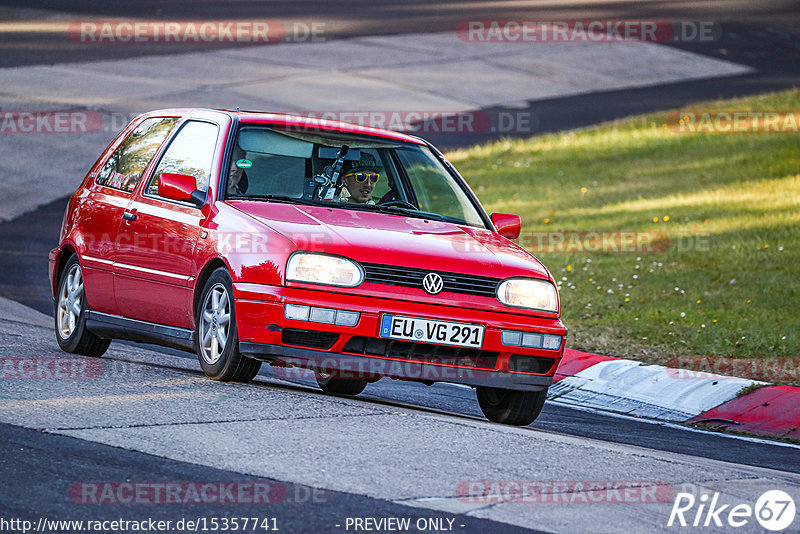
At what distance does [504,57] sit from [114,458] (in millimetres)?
28063

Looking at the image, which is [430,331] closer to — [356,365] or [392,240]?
[356,365]

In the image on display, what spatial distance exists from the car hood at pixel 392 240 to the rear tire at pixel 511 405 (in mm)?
731

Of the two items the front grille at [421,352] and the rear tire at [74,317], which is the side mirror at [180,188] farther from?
the front grille at [421,352]

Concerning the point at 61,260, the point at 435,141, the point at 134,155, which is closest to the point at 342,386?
the point at 134,155

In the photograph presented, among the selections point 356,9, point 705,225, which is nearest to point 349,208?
point 705,225

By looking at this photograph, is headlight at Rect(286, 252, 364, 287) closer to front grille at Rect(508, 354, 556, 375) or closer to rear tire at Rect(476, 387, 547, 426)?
front grille at Rect(508, 354, 556, 375)

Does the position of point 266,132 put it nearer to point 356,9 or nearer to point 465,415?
point 465,415

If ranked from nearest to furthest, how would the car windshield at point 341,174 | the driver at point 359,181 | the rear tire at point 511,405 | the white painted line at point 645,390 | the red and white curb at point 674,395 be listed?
1. the rear tire at point 511,405
2. the car windshield at point 341,174
3. the driver at point 359,181
4. the red and white curb at point 674,395
5. the white painted line at point 645,390

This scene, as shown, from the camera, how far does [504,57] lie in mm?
32969

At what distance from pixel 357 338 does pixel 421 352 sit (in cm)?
37

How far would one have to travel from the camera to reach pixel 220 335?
770 cm

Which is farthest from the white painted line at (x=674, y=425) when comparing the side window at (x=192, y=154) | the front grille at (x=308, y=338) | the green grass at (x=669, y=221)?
the side window at (x=192, y=154)

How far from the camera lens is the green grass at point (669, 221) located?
1188 cm

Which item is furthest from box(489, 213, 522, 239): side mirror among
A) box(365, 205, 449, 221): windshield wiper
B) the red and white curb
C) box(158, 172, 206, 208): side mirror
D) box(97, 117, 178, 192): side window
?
box(97, 117, 178, 192): side window
